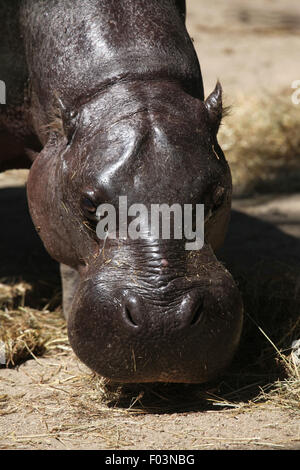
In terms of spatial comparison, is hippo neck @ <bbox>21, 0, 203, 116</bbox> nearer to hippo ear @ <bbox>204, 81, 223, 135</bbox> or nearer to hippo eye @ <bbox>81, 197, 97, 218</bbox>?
hippo ear @ <bbox>204, 81, 223, 135</bbox>

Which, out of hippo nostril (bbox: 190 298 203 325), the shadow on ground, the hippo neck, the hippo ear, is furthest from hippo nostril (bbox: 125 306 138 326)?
the hippo neck

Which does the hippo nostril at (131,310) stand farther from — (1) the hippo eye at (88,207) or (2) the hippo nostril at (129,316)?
(1) the hippo eye at (88,207)

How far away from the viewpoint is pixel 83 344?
401 cm

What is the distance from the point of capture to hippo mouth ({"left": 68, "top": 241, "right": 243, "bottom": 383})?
3.79 meters

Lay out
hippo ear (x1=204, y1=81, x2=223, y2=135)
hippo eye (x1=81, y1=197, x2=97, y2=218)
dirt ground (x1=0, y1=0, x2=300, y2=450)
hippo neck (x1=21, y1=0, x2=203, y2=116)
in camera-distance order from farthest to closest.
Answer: hippo neck (x1=21, y1=0, x2=203, y2=116) → hippo ear (x1=204, y1=81, x2=223, y2=135) → hippo eye (x1=81, y1=197, x2=97, y2=218) → dirt ground (x1=0, y1=0, x2=300, y2=450)

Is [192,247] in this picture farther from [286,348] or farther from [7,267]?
[7,267]

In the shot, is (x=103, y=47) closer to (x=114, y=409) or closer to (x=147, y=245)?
(x=147, y=245)

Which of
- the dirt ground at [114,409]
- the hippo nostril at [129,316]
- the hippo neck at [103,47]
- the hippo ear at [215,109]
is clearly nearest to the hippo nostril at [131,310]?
the hippo nostril at [129,316]

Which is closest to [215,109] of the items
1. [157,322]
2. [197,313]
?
[197,313]

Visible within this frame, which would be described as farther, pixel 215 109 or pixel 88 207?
pixel 215 109

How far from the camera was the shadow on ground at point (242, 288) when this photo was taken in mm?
4258

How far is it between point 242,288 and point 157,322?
1.54 m

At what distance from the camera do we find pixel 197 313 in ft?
12.7

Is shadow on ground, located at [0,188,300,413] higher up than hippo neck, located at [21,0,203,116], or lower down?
lower down
